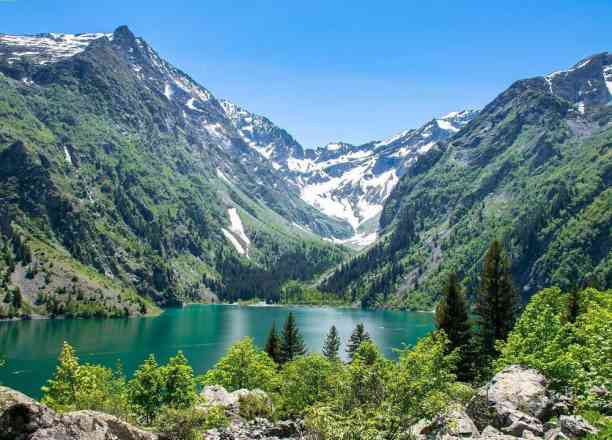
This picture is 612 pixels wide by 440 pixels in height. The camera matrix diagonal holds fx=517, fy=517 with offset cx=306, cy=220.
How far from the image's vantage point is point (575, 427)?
70.3 feet

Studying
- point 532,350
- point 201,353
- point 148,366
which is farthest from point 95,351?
point 532,350

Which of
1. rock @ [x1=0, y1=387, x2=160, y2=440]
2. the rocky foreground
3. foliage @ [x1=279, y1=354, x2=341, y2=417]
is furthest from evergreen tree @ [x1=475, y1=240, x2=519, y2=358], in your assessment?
rock @ [x1=0, y1=387, x2=160, y2=440]

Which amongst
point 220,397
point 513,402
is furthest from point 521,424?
point 220,397

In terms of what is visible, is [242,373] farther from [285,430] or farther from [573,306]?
[573,306]

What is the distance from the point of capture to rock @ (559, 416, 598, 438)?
20906 mm

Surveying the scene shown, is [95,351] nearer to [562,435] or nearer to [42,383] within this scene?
[42,383]

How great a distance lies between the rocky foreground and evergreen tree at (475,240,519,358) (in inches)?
1256

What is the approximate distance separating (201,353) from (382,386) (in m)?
122

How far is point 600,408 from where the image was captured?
76.0ft

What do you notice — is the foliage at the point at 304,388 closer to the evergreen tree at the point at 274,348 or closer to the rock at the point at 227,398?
the rock at the point at 227,398

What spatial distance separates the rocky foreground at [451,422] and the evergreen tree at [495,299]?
105 feet

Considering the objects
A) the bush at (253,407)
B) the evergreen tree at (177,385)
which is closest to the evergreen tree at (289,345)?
the evergreen tree at (177,385)

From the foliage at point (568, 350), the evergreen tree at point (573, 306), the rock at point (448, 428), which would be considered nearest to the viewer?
the foliage at point (568, 350)

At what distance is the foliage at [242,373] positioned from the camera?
210ft
